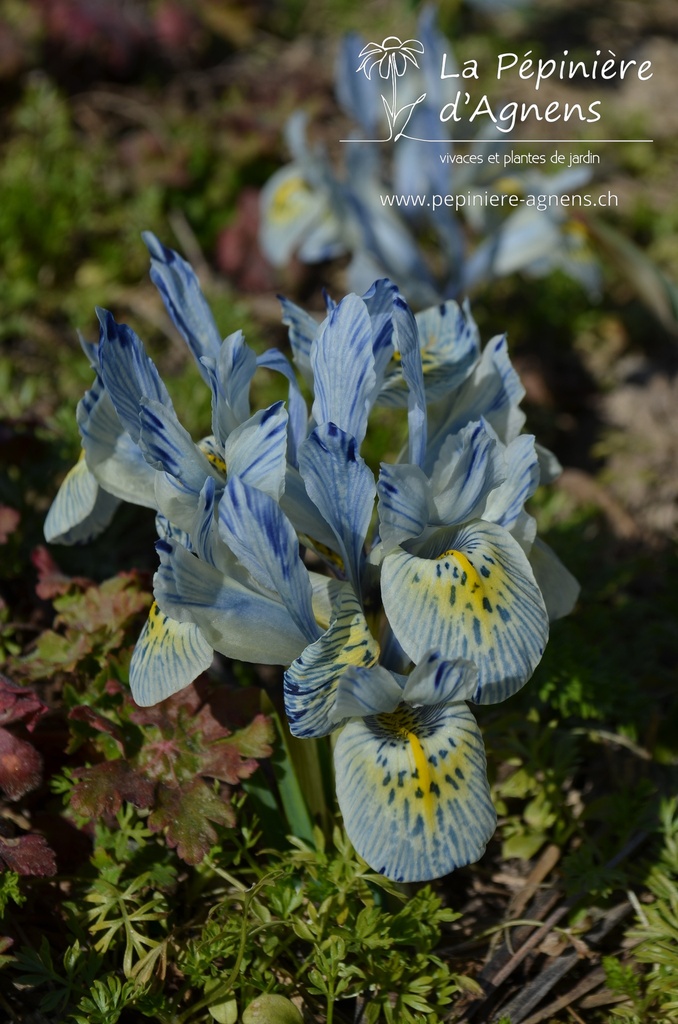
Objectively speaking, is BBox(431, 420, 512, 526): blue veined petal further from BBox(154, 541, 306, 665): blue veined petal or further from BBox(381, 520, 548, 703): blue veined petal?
BBox(154, 541, 306, 665): blue veined petal

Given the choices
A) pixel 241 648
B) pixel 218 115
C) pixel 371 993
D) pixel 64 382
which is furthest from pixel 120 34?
pixel 371 993

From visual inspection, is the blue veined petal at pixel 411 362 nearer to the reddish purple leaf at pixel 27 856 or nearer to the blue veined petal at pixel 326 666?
the blue veined petal at pixel 326 666

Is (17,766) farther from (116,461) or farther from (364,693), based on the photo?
(364,693)

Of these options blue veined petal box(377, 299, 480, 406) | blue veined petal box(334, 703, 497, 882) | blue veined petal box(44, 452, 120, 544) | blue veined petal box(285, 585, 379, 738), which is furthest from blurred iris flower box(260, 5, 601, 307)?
blue veined petal box(334, 703, 497, 882)

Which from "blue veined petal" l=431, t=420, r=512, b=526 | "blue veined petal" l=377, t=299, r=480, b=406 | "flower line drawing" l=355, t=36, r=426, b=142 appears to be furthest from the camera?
"flower line drawing" l=355, t=36, r=426, b=142

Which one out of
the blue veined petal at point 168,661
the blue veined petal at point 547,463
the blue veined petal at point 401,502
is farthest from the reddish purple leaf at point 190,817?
the blue veined petal at point 547,463

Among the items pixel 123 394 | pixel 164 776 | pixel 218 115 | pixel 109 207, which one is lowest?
pixel 164 776

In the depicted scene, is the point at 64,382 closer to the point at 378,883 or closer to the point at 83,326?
the point at 83,326
